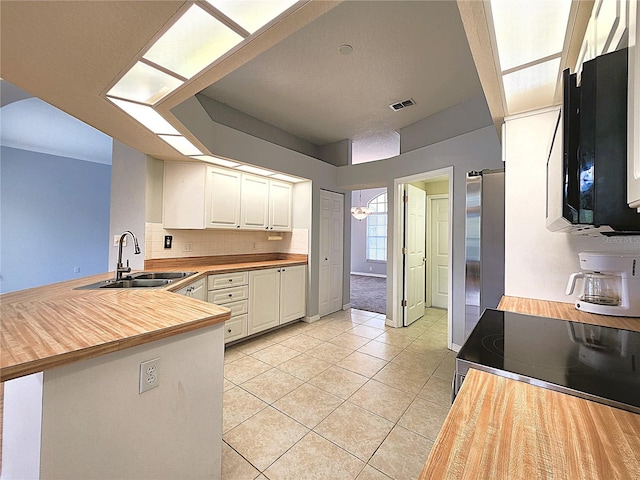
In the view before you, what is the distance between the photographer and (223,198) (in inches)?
130

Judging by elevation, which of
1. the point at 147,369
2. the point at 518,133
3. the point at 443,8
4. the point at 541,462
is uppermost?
the point at 443,8

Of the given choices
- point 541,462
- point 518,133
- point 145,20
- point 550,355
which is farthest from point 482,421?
point 518,133

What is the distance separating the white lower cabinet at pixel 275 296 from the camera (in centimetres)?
336

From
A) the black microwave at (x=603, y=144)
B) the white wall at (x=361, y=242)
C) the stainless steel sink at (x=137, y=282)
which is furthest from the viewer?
the white wall at (x=361, y=242)

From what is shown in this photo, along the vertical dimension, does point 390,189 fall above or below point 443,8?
below

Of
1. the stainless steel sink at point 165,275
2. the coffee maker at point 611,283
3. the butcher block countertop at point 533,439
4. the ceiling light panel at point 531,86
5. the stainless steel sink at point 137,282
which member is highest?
the ceiling light panel at point 531,86

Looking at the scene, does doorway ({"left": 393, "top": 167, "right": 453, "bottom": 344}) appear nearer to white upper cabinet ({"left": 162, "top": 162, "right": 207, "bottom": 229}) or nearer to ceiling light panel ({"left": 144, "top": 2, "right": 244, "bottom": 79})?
white upper cabinet ({"left": 162, "top": 162, "right": 207, "bottom": 229})

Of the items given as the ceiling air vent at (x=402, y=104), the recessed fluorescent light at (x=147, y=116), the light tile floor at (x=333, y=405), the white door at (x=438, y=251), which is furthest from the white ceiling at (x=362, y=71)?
the light tile floor at (x=333, y=405)

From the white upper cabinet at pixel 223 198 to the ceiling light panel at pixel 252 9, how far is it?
224 centimetres

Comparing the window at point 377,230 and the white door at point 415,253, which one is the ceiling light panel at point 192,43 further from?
the window at point 377,230

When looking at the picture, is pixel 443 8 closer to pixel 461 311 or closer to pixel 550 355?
pixel 550 355

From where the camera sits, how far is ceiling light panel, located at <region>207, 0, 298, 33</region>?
1.05 meters

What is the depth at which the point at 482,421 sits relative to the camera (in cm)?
60

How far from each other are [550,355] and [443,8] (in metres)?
2.40
